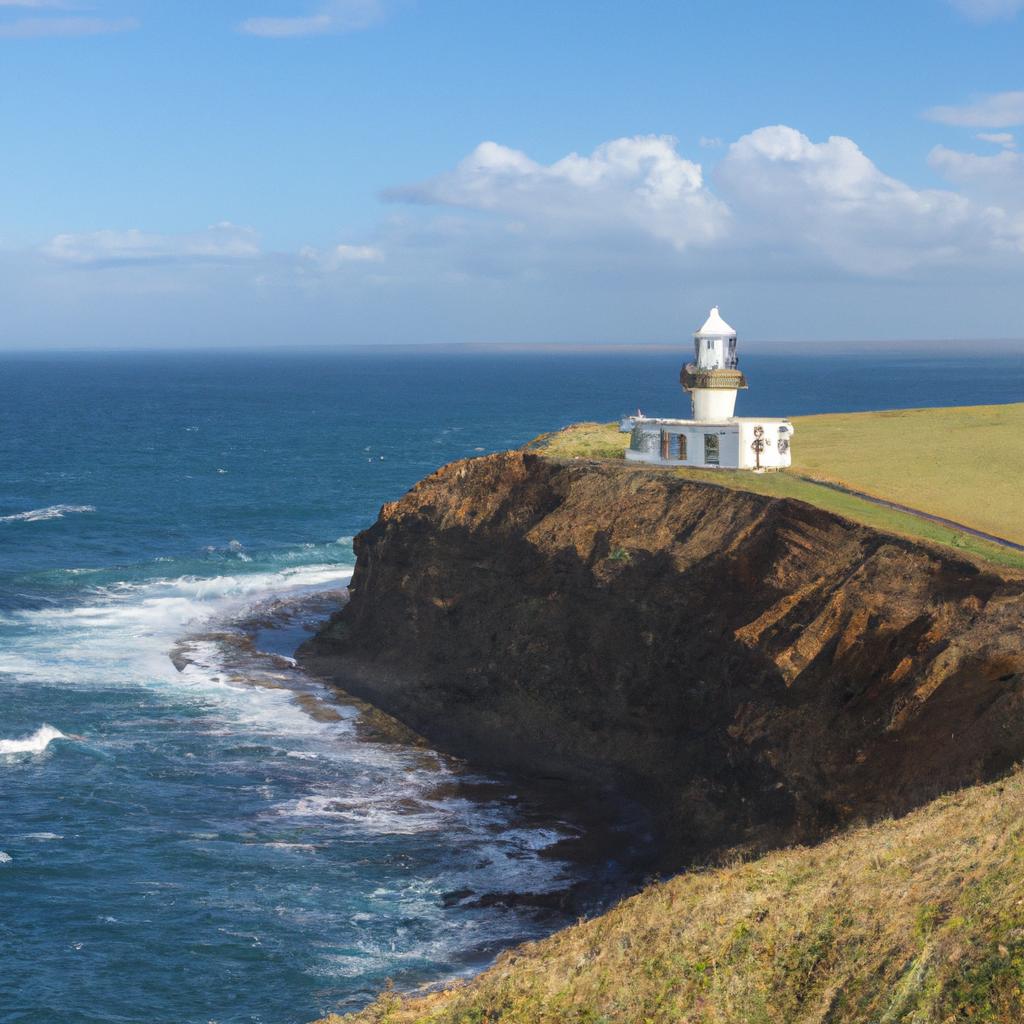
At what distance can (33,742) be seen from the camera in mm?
38031

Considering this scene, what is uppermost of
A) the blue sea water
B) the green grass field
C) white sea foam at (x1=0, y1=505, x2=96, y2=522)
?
the green grass field

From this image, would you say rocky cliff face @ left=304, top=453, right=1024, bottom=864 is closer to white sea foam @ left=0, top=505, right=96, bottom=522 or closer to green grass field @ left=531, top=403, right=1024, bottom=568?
green grass field @ left=531, top=403, right=1024, bottom=568

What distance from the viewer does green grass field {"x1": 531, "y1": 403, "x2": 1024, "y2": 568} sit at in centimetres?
3581

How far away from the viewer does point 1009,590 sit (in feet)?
93.7

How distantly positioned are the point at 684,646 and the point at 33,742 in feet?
66.0

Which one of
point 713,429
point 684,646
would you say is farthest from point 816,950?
point 713,429

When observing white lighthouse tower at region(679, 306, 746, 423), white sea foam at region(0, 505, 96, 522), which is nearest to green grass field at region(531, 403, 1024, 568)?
white lighthouse tower at region(679, 306, 746, 423)

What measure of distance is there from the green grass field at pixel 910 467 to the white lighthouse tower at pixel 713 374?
360cm

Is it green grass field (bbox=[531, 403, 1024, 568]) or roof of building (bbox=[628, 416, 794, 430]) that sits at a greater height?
roof of building (bbox=[628, 416, 794, 430])

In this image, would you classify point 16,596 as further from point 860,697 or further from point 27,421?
point 27,421

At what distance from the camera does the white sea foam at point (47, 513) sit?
74.6 meters

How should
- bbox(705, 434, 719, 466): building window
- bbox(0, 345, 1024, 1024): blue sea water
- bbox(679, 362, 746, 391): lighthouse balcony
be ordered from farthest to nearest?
bbox(679, 362, 746, 391): lighthouse balcony
bbox(705, 434, 719, 466): building window
bbox(0, 345, 1024, 1024): blue sea water

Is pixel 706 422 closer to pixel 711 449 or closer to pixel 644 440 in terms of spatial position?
pixel 711 449

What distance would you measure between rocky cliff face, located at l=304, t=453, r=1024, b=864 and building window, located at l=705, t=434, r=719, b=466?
353 cm
